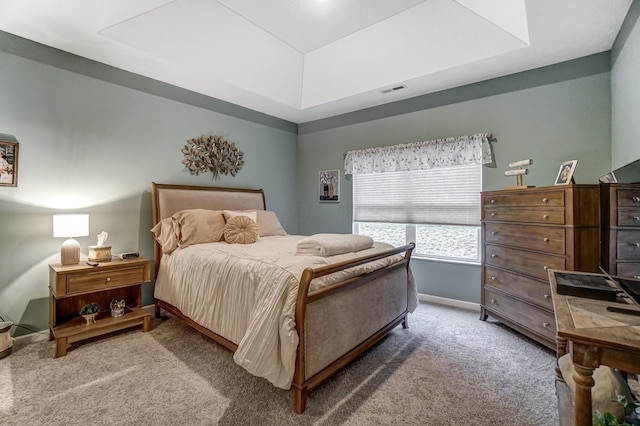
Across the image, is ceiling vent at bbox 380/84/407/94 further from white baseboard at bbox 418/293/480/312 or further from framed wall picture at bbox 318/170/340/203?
white baseboard at bbox 418/293/480/312

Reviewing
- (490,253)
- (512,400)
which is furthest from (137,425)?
(490,253)

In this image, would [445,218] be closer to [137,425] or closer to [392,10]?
[392,10]

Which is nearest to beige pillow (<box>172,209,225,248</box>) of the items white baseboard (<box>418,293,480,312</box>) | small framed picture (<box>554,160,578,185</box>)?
white baseboard (<box>418,293,480,312</box>)

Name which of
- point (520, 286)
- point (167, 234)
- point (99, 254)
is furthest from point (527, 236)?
point (99, 254)

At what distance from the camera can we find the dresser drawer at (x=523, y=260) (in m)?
2.38

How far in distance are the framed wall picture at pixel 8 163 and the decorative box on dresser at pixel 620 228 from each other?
170 inches

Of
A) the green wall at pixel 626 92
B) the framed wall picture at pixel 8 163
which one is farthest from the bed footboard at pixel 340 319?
the framed wall picture at pixel 8 163

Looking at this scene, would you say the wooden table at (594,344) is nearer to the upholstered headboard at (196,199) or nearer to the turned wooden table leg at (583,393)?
the turned wooden table leg at (583,393)

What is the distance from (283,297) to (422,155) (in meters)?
2.84

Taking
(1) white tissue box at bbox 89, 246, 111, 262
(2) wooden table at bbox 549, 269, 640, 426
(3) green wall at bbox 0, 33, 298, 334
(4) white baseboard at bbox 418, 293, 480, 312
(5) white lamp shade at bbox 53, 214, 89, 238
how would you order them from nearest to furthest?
(2) wooden table at bbox 549, 269, 640, 426
(5) white lamp shade at bbox 53, 214, 89, 238
(3) green wall at bbox 0, 33, 298, 334
(1) white tissue box at bbox 89, 246, 111, 262
(4) white baseboard at bbox 418, 293, 480, 312

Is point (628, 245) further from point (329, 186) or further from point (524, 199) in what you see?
point (329, 186)

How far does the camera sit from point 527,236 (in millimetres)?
2588

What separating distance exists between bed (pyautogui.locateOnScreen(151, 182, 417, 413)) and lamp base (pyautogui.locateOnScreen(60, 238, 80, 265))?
691mm

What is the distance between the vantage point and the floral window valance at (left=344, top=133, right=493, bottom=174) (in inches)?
133
